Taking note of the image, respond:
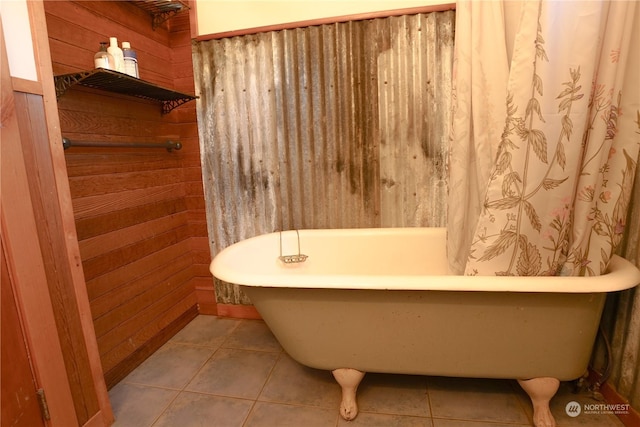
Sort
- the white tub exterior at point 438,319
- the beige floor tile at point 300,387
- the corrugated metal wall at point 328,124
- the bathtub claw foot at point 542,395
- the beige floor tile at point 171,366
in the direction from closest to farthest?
the white tub exterior at point 438,319, the bathtub claw foot at point 542,395, the beige floor tile at point 300,387, the beige floor tile at point 171,366, the corrugated metal wall at point 328,124

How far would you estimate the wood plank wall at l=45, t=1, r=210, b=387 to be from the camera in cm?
132

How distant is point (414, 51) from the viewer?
1.60 m

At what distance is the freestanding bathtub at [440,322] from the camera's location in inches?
38.8

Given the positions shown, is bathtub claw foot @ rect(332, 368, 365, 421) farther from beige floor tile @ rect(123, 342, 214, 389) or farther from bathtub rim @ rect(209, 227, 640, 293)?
beige floor tile @ rect(123, 342, 214, 389)

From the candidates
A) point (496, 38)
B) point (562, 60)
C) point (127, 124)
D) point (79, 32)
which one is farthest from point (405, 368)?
point (79, 32)

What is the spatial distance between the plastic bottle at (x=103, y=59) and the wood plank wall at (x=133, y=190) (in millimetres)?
95

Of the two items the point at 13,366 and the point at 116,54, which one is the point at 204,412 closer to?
the point at 13,366

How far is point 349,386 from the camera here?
1.21 metres

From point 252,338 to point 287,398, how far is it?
0.52m

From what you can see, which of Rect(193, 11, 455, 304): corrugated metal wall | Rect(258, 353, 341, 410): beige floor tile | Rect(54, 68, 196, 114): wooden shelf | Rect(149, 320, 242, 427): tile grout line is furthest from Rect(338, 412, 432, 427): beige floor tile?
Rect(54, 68, 196, 114): wooden shelf

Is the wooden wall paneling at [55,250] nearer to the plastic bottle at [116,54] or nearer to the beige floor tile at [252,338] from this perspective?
the plastic bottle at [116,54]

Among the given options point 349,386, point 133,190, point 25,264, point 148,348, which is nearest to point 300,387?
point 349,386

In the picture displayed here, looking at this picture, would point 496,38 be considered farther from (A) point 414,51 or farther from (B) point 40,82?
(B) point 40,82

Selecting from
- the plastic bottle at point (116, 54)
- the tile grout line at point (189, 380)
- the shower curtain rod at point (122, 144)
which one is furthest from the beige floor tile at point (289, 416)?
the plastic bottle at point (116, 54)
